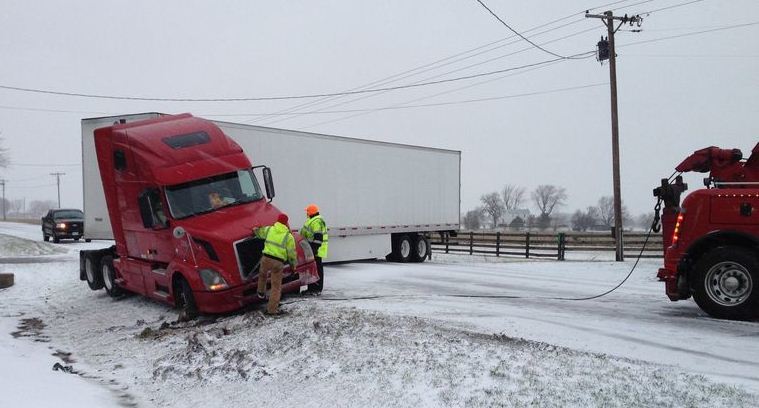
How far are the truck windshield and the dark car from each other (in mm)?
24036

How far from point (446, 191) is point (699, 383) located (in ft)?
57.5

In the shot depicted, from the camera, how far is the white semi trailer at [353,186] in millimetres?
13734

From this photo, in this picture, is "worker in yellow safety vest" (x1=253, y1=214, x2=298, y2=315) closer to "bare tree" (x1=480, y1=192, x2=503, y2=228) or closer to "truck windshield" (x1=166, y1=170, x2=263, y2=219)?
"truck windshield" (x1=166, y1=170, x2=263, y2=219)

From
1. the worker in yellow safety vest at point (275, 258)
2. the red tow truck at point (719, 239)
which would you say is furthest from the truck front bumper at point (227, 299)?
the red tow truck at point (719, 239)

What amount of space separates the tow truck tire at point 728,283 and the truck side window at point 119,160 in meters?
9.97

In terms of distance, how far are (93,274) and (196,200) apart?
5.06m

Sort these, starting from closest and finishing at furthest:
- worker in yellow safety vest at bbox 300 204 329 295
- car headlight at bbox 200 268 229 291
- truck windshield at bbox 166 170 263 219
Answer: car headlight at bbox 200 268 229 291 < truck windshield at bbox 166 170 263 219 < worker in yellow safety vest at bbox 300 204 329 295

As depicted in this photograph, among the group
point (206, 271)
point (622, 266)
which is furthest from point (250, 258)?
point (622, 266)

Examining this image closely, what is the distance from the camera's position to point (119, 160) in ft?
37.6

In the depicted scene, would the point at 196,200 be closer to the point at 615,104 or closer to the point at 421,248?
the point at 421,248

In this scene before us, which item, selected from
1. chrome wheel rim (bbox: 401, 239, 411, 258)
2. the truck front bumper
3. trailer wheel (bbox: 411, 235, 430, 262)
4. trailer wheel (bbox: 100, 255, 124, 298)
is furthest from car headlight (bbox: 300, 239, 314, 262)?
trailer wheel (bbox: 411, 235, 430, 262)

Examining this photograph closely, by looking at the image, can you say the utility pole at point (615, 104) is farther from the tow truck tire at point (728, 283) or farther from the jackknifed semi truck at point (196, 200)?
the tow truck tire at point (728, 283)

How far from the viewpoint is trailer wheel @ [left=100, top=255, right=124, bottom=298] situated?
13336 mm

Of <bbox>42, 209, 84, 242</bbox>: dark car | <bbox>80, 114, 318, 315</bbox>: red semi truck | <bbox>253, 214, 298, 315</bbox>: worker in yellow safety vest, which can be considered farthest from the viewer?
<bbox>42, 209, 84, 242</bbox>: dark car
